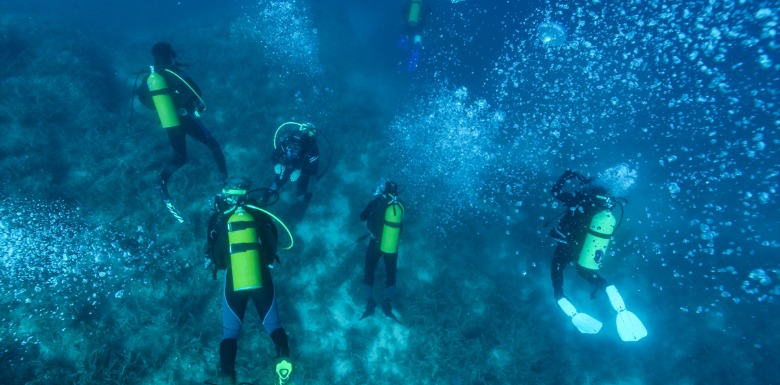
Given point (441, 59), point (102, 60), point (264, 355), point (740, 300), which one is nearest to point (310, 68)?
point (102, 60)

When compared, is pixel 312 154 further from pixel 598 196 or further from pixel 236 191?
pixel 598 196

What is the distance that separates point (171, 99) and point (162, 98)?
0.14 metres

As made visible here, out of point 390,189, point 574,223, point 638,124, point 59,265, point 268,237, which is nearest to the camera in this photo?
point 268,237

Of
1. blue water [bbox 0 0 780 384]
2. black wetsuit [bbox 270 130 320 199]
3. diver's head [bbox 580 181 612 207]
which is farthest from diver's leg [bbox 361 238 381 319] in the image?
diver's head [bbox 580 181 612 207]

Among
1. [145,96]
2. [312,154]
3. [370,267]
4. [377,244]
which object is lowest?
[370,267]

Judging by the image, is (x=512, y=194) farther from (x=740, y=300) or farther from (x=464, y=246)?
(x=740, y=300)

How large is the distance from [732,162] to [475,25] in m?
21.6

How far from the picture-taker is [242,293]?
193 inches

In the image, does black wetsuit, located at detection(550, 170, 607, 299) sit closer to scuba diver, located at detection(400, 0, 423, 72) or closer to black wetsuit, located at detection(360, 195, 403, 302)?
black wetsuit, located at detection(360, 195, 403, 302)

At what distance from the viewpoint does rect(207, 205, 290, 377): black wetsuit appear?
4.86 metres

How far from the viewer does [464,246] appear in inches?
386

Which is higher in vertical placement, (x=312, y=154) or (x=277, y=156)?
(x=312, y=154)

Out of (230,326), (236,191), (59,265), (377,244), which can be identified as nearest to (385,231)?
(377,244)

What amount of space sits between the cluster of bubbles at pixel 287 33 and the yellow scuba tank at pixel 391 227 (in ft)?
33.8
